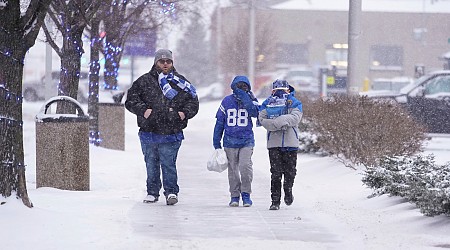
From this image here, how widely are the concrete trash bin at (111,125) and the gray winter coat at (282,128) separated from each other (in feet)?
29.7

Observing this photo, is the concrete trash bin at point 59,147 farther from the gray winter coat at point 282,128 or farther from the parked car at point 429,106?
the parked car at point 429,106

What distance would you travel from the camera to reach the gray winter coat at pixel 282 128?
10961 mm

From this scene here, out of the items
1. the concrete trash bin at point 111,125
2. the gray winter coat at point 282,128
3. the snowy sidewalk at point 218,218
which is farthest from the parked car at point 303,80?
the gray winter coat at point 282,128

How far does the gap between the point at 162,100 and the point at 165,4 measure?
23.7 feet

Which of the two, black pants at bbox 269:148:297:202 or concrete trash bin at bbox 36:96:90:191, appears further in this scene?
concrete trash bin at bbox 36:96:90:191

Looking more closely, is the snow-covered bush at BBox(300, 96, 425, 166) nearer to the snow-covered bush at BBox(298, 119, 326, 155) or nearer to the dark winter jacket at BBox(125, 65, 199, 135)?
the snow-covered bush at BBox(298, 119, 326, 155)

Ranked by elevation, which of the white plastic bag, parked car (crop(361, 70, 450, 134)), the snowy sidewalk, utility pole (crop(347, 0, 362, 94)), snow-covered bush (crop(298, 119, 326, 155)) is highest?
utility pole (crop(347, 0, 362, 94))

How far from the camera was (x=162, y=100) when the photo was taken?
37.0 ft

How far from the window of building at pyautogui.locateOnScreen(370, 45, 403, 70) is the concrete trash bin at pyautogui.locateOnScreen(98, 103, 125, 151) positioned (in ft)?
173

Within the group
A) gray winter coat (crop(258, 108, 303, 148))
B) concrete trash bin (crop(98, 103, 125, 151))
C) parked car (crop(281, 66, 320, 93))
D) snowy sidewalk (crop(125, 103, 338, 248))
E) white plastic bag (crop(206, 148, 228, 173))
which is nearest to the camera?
snowy sidewalk (crop(125, 103, 338, 248))

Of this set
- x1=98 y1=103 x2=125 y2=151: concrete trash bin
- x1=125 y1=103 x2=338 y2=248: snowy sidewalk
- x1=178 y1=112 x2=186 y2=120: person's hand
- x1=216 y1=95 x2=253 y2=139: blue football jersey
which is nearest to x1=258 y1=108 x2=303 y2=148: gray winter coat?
x1=216 y1=95 x2=253 y2=139: blue football jersey

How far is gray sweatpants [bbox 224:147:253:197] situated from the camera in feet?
37.3

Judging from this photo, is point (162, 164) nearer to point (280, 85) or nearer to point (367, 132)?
point (280, 85)

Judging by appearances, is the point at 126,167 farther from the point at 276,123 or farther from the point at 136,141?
the point at 136,141
